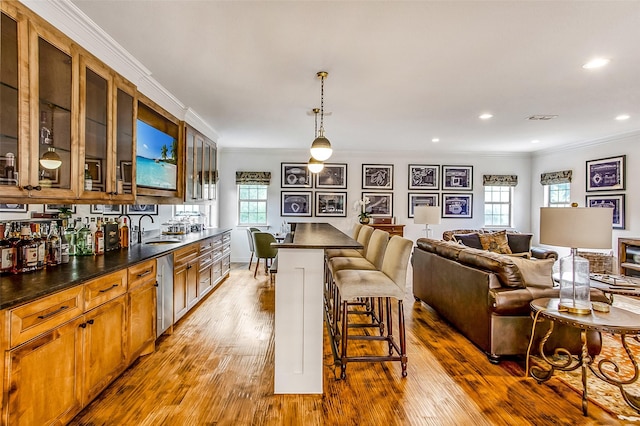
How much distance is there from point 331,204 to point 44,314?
610 centimetres

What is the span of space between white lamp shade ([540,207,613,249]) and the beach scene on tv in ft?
11.8

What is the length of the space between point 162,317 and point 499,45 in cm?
376

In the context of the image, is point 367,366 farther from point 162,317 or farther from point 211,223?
point 211,223

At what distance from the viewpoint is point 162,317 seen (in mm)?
3113

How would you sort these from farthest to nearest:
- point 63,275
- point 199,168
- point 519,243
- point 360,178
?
point 360,178 < point 519,243 < point 199,168 < point 63,275

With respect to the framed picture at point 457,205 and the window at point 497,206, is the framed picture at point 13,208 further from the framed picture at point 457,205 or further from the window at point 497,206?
the window at point 497,206

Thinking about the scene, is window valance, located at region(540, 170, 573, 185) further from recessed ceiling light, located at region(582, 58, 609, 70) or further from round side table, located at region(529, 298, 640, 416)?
round side table, located at region(529, 298, 640, 416)

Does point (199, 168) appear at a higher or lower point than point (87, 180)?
higher

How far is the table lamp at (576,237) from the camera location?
215cm

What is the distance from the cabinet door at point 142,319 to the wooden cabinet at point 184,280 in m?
0.48

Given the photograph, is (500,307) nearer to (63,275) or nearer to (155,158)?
(63,275)

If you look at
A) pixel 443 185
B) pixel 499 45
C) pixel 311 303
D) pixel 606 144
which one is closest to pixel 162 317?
pixel 311 303

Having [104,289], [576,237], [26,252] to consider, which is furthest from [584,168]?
[26,252]

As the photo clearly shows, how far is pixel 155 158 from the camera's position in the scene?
3.70 meters
